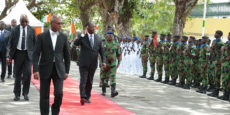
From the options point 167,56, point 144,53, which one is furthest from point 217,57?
point 144,53

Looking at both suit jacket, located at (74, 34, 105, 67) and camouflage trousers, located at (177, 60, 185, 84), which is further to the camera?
camouflage trousers, located at (177, 60, 185, 84)

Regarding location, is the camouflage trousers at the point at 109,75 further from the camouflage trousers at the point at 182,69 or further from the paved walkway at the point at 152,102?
the camouflage trousers at the point at 182,69

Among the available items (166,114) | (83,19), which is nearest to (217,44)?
(166,114)

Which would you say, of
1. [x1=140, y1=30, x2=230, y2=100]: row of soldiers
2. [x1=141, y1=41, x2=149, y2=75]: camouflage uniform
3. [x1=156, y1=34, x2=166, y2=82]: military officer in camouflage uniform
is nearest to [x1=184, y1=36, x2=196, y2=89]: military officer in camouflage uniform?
[x1=140, y1=30, x2=230, y2=100]: row of soldiers

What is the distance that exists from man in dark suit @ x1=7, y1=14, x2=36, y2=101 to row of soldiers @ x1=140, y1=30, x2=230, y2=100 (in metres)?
5.52

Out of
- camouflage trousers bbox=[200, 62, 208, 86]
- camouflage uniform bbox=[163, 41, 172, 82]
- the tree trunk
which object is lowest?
camouflage trousers bbox=[200, 62, 208, 86]

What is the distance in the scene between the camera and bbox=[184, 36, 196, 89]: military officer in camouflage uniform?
13630 millimetres

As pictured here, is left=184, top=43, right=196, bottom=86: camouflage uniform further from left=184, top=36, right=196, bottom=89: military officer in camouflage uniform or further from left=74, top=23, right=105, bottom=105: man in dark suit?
left=74, top=23, right=105, bottom=105: man in dark suit

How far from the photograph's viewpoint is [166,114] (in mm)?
8359

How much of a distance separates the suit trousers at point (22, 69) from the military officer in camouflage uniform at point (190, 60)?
6300mm

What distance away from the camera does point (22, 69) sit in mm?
9484

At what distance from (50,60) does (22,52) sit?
10.1 ft

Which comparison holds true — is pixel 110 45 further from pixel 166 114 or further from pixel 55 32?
pixel 55 32

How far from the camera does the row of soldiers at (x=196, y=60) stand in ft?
37.6
